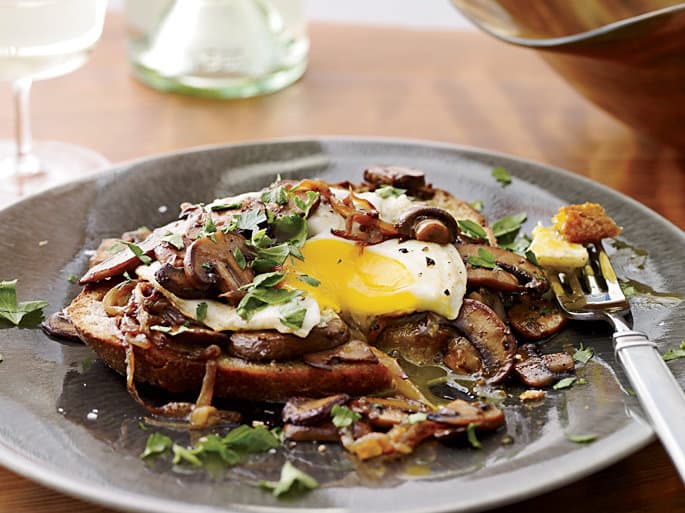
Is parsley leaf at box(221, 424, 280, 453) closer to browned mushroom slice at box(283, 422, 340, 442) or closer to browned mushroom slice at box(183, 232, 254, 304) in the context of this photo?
browned mushroom slice at box(283, 422, 340, 442)

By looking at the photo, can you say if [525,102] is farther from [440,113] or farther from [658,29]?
[658,29]

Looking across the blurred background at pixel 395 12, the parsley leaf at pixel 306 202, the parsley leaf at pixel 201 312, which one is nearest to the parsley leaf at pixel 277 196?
the parsley leaf at pixel 306 202

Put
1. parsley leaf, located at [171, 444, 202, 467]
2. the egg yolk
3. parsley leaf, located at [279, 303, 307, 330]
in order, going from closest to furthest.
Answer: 1. parsley leaf, located at [171, 444, 202, 467]
2. parsley leaf, located at [279, 303, 307, 330]
3. the egg yolk

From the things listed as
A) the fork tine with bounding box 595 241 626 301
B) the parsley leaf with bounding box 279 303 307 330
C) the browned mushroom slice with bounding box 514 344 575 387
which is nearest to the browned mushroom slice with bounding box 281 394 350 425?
the parsley leaf with bounding box 279 303 307 330

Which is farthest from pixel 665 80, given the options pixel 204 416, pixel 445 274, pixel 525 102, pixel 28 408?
pixel 28 408

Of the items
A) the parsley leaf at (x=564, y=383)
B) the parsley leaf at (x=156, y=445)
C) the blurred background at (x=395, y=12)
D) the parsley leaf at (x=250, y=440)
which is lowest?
the blurred background at (x=395, y=12)

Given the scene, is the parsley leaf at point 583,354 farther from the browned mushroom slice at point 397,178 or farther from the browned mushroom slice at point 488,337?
the browned mushroom slice at point 397,178
